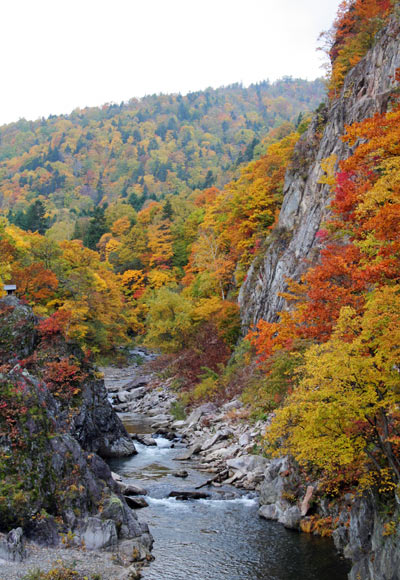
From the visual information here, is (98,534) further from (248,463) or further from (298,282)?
(298,282)

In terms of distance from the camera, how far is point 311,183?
32375mm

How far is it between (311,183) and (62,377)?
20.8 m

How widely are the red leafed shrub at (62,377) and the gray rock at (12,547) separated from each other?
388 inches

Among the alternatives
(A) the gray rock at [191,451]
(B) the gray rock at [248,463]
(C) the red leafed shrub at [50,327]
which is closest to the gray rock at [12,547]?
(B) the gray rock at [248,463]

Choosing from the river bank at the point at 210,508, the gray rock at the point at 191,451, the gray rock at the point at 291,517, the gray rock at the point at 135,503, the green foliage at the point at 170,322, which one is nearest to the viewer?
the river bank at the point at 210,508

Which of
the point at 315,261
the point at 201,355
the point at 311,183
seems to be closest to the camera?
the point at 315,261

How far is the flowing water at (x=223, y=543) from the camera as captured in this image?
13.2 metres

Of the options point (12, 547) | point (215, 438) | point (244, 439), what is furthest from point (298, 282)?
point (12, 547)

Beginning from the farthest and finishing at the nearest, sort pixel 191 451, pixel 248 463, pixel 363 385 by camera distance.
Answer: pixel 191 451 → pixel 248 463 → pixel 363 385

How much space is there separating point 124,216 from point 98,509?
72.0 metres

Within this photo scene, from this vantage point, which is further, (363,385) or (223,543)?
(223,543)

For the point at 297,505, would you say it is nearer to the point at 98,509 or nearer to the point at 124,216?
the point at 98,509

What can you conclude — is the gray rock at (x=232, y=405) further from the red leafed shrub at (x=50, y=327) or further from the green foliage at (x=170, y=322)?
the green foliage at (x=170, y=322)

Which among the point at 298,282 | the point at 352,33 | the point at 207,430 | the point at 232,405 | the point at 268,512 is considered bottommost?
the point at 207,430
